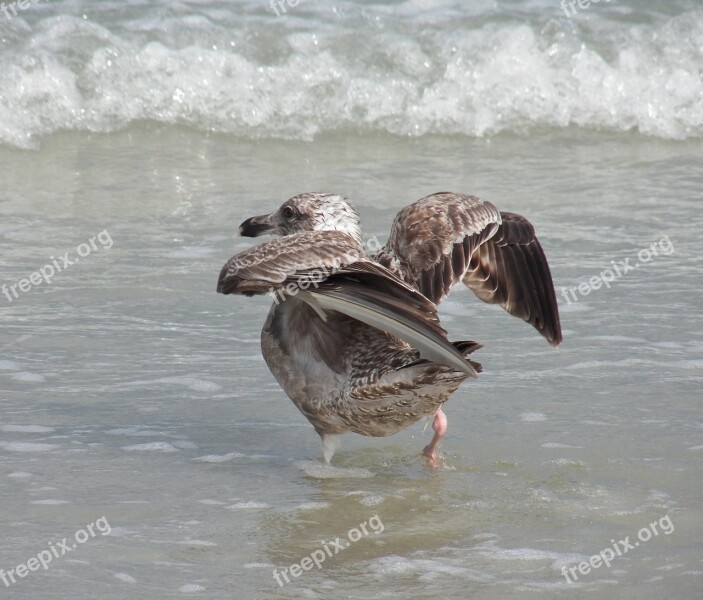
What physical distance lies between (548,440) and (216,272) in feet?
8.56

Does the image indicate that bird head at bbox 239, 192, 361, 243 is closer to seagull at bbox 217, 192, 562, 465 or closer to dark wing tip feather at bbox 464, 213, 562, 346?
seagull at bbox 217, 192, 562, 465

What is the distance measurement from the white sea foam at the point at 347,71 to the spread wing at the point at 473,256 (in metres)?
5.21

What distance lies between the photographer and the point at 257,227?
18.9 feet

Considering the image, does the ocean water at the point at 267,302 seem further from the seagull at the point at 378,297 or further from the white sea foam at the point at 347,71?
the seagull at the point at 378,297

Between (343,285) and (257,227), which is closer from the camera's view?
(343,285)

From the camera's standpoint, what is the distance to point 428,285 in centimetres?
494

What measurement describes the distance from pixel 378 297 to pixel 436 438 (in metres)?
1.19

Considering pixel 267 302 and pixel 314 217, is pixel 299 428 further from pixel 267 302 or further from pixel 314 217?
pixel 267 302

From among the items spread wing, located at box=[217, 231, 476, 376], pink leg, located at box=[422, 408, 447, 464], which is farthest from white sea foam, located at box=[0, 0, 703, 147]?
spread wing, located at box=[217, 231, 476, 376]

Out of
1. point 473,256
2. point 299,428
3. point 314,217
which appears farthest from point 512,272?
point 299,428

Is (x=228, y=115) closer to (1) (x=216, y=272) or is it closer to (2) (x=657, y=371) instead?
A: (1) (x=216, y=272)

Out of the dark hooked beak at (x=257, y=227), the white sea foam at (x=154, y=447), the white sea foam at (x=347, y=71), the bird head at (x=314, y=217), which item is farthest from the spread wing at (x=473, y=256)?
the white sea foam at (x=347, y=71)

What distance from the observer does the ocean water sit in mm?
4125

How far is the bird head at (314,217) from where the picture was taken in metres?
5.51
